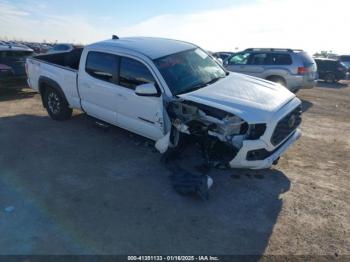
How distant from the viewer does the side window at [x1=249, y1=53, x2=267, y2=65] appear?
12.4m

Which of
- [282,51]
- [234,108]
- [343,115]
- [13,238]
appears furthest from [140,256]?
[282,51]

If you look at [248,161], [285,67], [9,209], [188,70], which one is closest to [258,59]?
[285,67]

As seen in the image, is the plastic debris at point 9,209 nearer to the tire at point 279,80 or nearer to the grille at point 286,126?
the grille at point 286,126

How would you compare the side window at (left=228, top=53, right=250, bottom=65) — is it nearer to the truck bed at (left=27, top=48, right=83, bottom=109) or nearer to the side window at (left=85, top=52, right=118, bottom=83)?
the truck bed at (left=27, top=48, right=83, bottom=109)

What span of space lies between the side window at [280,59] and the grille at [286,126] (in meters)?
7.16

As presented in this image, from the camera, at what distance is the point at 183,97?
16.1 feet

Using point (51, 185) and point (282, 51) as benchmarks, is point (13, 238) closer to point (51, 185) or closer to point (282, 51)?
point (51, 185)

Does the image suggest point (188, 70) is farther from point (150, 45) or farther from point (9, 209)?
point (9, 209)

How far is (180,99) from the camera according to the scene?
4.96 meters

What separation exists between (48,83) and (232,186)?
5183 mm

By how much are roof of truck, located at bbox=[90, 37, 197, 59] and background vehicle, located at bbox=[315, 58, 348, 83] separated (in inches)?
661

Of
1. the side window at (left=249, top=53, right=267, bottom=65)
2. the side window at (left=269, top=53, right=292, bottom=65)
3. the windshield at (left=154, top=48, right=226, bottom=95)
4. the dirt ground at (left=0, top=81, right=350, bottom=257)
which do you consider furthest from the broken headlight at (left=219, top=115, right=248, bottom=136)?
the side window at (left=249, top=53, right=267, bottom=65)

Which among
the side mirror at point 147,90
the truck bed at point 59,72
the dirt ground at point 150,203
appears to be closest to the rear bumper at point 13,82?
the truck bed at point 59,72

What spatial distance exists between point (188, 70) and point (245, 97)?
1.28 m
